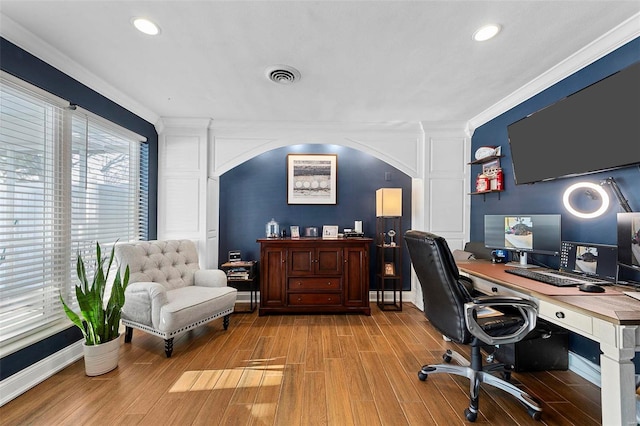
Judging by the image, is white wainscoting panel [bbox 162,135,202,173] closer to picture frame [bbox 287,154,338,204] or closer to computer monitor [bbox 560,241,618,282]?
picture frame [bbox 287,154,338,204]

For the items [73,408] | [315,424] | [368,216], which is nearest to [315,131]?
[368,216]

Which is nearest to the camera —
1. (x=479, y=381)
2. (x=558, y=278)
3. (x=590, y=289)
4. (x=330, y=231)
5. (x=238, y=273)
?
(x=590, y=289)

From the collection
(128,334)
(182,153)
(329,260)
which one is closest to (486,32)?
(329,260)

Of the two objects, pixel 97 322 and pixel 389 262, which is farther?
pixel 389 262

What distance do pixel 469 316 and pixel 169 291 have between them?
8.71 feet

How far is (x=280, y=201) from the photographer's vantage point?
12.2 ft

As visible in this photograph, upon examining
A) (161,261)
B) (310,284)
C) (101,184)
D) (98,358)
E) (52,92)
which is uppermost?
(52,92)

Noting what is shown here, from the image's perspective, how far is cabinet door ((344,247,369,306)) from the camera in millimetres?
3184

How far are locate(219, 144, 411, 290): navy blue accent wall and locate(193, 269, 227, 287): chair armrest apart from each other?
31.1 inches

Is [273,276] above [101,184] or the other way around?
the other way around

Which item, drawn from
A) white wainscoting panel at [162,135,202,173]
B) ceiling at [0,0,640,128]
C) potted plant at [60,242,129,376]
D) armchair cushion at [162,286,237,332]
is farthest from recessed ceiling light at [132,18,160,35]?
armchair cushion at [162,286,237,332]

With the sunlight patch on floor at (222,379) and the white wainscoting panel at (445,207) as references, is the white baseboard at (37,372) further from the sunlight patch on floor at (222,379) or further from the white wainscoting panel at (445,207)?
the white wainscoting panel at (445,207)

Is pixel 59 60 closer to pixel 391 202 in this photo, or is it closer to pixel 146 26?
pixel 146 26

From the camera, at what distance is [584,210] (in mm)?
2016
